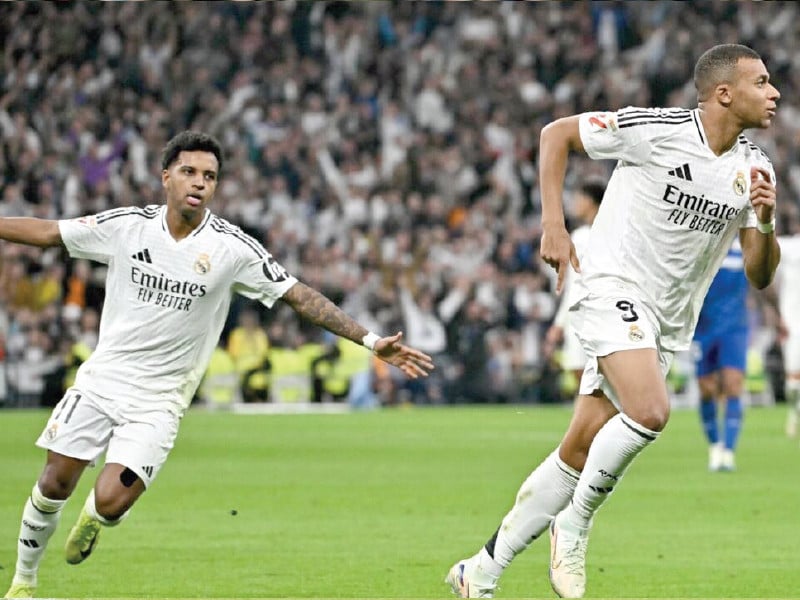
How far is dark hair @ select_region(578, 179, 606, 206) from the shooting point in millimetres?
13852

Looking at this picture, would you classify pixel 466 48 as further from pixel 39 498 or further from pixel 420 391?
pixel 39 498

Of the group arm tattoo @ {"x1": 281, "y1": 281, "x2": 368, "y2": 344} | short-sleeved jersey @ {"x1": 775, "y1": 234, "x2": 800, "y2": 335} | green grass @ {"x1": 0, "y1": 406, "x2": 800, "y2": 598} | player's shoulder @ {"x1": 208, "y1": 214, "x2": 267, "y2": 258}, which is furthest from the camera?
short-sleeved jersey @ {"x1": 775, "y1": 234, "x2": 800, "y2": 335}

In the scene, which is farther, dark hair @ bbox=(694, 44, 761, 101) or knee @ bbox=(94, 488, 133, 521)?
knee @ bbox=(94, 488, 133, 521)

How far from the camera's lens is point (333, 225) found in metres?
28.6

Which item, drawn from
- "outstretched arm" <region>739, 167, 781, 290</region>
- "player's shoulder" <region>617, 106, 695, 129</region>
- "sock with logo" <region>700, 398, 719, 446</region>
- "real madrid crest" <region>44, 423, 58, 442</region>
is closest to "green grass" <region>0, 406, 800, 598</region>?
"sock with logo" <region>700, 398, 719, 446</region>

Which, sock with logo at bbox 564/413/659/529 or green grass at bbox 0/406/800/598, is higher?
sock with logo at bbox 564/413/659/529

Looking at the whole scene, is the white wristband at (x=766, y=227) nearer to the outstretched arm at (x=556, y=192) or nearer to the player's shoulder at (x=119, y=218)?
the outstretched arm at (x=556, y=192)

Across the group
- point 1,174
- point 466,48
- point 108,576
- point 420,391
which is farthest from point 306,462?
point 466,48


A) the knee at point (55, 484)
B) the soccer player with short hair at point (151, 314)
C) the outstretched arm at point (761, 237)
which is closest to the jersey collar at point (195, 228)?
the soccer player with short hair at point (151, 314)

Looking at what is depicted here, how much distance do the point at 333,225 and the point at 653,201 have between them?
21.3 meters

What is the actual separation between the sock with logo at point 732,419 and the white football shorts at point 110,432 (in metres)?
8.13

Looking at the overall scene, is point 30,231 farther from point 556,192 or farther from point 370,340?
point 556,192

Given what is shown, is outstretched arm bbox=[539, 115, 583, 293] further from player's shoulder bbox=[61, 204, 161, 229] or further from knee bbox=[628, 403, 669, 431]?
player's shoulder bbox=[61, 204, 161, 229]

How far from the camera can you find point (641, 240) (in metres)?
7.48
